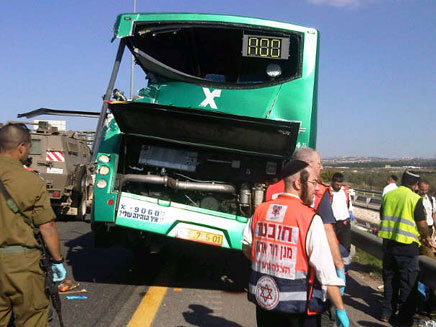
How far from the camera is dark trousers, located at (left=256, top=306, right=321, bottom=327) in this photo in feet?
8.89

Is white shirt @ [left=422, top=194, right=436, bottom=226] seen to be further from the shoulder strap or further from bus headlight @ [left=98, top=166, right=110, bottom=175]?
the shoulder strap

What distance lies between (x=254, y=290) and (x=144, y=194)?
11.9 feet

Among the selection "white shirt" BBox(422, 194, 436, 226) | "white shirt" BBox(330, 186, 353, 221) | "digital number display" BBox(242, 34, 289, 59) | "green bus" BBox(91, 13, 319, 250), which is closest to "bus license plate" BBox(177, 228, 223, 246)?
"green bus" BBox(91, 13, 319, 250)

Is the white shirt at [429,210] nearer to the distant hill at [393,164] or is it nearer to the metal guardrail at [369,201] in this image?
the distant hill at [393,164]

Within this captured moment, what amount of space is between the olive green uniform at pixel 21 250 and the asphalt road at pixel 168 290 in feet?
5.23

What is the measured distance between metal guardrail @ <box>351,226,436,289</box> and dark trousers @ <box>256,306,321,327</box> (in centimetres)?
309

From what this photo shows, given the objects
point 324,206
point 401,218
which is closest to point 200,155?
point 401,218

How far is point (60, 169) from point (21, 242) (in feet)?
31.5

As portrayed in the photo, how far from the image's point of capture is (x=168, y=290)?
610 cm

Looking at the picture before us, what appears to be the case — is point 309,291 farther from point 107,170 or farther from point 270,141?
point 107,170

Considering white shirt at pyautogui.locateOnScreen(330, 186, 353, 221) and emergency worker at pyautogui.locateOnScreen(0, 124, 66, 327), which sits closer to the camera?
emergency worker at pyautogui.locateOnScreen(0, 124, 66, 327)

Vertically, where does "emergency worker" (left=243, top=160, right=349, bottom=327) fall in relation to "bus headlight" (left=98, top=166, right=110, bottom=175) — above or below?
below

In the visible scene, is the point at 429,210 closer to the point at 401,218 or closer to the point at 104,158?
the point at 401,218

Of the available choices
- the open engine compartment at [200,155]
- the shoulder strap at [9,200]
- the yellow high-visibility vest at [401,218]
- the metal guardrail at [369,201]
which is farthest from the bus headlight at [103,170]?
the metal guardrail at [369,201]
